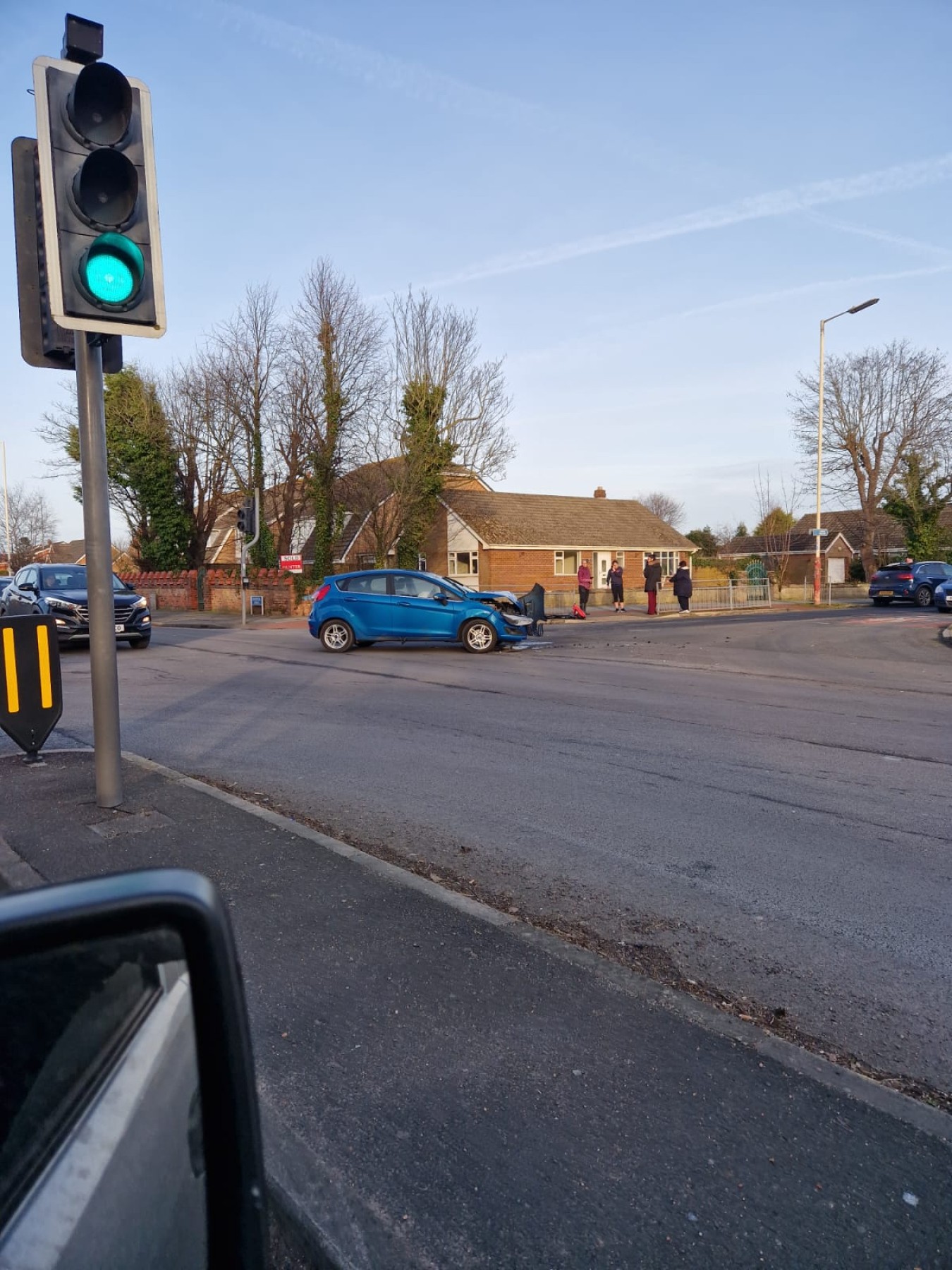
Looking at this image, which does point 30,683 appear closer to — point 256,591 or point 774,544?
point 256,591

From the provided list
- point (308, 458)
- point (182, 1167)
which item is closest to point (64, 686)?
point (182, 1167)

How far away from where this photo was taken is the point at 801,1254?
2.10 meters

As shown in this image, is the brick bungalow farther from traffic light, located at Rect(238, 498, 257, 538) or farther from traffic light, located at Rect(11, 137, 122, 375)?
traffic light, located at Rect(11, 137, 122, 375)

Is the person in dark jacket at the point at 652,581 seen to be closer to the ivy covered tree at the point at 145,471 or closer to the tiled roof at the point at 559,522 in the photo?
the tiled roof at the point at 559,522

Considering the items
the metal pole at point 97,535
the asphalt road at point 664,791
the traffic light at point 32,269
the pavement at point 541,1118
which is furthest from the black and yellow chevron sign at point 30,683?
the pavement at point 541,1118

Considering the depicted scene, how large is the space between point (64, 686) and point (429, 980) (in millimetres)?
10383

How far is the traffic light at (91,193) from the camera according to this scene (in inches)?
180

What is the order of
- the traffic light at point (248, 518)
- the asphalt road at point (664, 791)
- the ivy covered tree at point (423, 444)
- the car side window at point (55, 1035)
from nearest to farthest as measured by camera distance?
1. the car side window at point (55, 1035)
2. the asphalt road at point (664, 791)
3. the traffic light at point (248, 518)
4. the ivy covered tree at point (423, 444)

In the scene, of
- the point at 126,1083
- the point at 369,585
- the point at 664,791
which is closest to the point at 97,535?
the point at 664,791

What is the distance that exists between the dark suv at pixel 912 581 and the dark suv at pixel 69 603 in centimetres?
2985

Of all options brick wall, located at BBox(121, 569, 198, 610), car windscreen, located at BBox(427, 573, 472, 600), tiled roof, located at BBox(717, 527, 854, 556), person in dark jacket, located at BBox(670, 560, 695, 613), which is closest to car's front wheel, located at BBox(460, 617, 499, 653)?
car windscreen, located at BBox(427, 573, 472, 600)

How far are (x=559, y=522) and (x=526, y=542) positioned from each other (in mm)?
3950

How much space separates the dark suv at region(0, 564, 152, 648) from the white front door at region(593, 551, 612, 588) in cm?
3480

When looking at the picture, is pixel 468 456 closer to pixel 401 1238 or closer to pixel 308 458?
pixel 308 458
